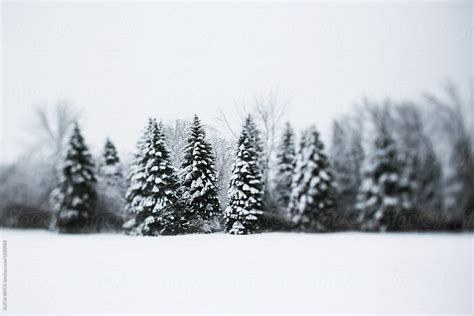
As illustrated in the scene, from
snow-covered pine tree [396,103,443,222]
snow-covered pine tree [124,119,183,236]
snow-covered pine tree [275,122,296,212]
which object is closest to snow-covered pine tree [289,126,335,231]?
snow-covered pine tree [275,122,296,212]

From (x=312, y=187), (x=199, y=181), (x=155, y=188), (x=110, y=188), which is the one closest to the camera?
(x=312, y=187)

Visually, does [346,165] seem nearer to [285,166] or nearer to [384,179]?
→ [384,179]

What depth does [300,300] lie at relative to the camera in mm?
5352

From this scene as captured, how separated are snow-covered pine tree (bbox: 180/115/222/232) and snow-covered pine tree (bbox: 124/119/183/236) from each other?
0.87ft

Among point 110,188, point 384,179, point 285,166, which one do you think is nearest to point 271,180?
point 285,166

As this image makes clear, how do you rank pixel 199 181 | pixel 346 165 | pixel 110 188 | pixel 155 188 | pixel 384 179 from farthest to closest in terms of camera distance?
pixel 110 188 < pixel 155 188 < pixel 199 181 < pixel 346 165 < pixel 384 179

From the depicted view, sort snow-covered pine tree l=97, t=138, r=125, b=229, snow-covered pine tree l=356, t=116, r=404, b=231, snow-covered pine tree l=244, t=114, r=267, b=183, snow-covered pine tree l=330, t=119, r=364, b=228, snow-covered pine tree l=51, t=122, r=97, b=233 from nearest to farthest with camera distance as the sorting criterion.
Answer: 1. snow-covered pine tree l=356, t=116, r=404, b=231
2. snow-covered pine tree l=330, t=119, r=364, b=228
3. snow-covered pine tree l=244, t=114, r=267, b=183
4. snow-covered pine tree l=51, t=122, r=97, b=233
5. snow-covered pine tree l=97, t=138, r=125, b=229

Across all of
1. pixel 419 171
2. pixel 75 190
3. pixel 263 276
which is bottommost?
pixel 263 276

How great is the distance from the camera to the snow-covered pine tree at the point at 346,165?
18.0 feet

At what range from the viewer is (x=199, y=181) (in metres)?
6.07

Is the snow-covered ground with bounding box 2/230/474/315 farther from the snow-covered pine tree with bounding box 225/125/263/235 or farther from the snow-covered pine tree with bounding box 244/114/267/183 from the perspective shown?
the snow-covered pine tree with bounding box 244/114/267/183

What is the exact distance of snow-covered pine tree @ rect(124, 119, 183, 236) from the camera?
617cm

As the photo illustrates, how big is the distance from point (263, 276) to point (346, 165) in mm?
2526

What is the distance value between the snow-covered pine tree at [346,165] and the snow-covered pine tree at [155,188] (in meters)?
3.09
